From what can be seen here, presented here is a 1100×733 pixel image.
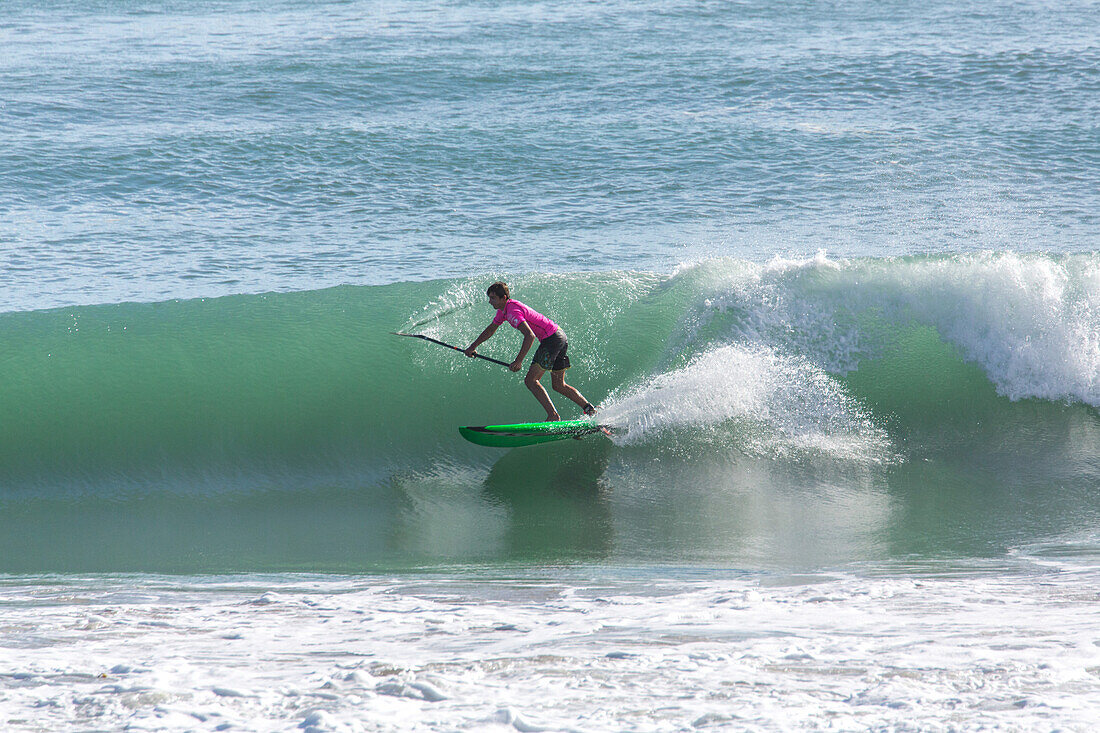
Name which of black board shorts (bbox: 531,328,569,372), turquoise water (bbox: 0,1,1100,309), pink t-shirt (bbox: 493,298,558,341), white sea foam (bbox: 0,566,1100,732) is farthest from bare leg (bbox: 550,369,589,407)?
turquoise water (bbox: 0,1,1100,309)

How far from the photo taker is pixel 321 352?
→ 862 centimetres

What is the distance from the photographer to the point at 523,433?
699 cm

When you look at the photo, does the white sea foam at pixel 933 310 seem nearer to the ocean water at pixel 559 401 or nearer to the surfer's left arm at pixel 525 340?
the ocean water at pixel 559 401

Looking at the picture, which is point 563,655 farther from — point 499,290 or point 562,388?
point 562,388

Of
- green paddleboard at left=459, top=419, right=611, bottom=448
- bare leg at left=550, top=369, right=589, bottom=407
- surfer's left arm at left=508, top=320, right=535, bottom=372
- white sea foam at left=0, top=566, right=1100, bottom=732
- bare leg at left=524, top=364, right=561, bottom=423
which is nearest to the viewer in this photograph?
white sea foam at left=0, top=566, right=1100, bottom=732

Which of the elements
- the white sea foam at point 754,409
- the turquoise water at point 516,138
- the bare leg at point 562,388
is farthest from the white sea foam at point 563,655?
the turquoise water at point 516,138

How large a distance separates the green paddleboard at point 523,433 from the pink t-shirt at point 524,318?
0.72 meters

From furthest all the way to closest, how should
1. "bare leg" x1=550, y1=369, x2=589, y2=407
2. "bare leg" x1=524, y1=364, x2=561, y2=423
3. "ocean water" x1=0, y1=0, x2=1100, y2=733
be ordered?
"bare leg" x1=550, y1=369, x2=589, y2=407, "bare leg" x1=524, y1=364, x2=561, y2=423, "ocean water" x1=0, y1=0, x2=1100, y2=733

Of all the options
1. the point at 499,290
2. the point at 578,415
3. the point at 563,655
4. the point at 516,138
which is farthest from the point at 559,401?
the point at 516,138

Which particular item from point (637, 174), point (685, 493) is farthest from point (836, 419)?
point (637, 174)

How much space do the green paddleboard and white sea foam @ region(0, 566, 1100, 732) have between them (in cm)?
196

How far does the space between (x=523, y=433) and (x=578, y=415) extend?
1.11 meters

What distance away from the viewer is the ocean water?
357cm

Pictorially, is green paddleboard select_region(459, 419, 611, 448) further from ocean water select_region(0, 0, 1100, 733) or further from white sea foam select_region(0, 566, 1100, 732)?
white sea foam select_region(0, 566, 1100, 732)
